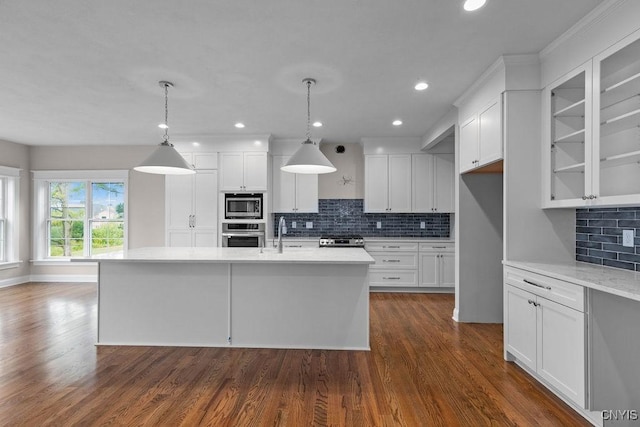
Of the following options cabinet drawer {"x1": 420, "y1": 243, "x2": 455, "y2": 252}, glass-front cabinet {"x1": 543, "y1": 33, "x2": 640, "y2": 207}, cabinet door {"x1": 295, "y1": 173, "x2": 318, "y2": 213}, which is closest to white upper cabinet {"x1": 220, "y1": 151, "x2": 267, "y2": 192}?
cabinet door {"x1": 295, "y1": 173, "x2": 318, "y2": 213}

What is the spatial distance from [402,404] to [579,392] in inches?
40.6

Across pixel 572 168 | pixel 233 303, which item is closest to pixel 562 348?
pixel 572 168

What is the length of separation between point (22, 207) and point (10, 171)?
2.19ft

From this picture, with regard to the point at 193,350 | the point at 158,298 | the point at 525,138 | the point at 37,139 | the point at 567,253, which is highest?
the point at 37,139

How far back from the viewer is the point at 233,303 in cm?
327

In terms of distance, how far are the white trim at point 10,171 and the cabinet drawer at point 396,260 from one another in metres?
6.34

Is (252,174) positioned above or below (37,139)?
below

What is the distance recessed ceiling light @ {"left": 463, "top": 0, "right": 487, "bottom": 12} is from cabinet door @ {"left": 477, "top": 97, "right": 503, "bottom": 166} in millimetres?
1037

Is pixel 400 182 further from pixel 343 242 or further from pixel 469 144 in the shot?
pixel 469 144

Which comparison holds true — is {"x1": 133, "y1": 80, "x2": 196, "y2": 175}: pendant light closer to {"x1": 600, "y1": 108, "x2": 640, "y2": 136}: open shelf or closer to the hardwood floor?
the hardwood floor

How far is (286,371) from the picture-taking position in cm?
276

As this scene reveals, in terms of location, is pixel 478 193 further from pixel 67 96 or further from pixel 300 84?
pixel 67 96

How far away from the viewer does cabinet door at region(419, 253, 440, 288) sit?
560 centimetres

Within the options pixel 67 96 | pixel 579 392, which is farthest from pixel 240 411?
pixel 67 96
